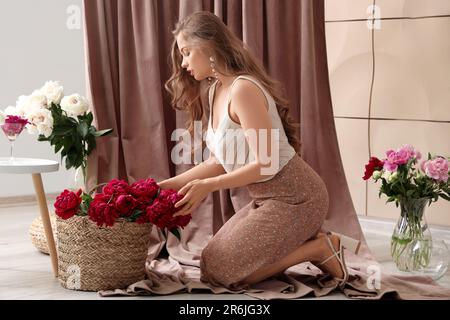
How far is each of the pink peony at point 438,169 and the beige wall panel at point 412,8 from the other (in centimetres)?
111

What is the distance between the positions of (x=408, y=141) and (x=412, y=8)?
0.65 m

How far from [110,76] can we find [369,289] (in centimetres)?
138

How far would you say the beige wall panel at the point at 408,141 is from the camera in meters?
3.92

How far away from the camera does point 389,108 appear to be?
4117 mm

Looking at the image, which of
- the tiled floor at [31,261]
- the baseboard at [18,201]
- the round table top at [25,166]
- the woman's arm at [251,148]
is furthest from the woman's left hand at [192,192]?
the baseboard at [18,201]

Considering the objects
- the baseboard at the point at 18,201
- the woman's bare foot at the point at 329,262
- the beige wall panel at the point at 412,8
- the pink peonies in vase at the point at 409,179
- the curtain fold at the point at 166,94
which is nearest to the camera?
the woman's bare foot at the point at 329,262

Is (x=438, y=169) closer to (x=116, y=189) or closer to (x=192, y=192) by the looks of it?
(x=192, y=192)

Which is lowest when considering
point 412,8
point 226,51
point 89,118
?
point 89,118

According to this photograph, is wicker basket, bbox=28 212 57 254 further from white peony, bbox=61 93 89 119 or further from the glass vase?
the glass vase

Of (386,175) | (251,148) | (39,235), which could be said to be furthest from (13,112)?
(386,175)

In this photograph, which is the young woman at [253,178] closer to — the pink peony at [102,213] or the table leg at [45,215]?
the pink peony at [102,213]

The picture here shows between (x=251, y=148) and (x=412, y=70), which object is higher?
(x=412, y=70)

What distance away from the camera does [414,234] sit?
311 centimetres
